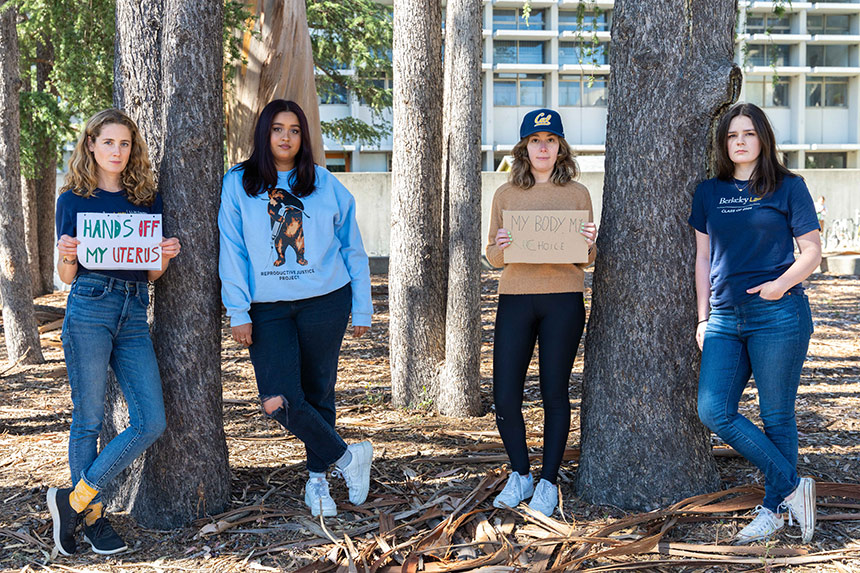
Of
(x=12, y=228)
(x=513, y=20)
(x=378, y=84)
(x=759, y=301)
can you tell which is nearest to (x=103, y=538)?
(x=759, y=301)

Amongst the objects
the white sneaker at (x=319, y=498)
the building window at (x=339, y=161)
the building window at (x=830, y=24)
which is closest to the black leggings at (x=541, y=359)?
the white sneaker at (x=319, y=498)

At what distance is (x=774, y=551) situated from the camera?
3.75m

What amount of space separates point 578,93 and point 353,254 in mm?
36224

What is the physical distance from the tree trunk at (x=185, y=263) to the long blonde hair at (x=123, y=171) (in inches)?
6.9

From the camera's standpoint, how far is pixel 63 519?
385 cm

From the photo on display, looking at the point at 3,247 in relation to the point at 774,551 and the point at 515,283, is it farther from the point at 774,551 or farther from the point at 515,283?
the point at 774,551

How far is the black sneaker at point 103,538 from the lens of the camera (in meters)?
3.92

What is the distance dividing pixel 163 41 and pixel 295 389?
1876 mm

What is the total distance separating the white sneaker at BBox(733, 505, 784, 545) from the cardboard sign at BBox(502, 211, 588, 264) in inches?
58.5

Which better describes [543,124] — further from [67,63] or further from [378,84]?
[378,84]

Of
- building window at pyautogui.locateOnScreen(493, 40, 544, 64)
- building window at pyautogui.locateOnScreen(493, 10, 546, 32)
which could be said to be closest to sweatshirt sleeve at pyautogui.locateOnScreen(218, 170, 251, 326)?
building window at pyautogui.locateOnScreen(493, 40, 544, 64)

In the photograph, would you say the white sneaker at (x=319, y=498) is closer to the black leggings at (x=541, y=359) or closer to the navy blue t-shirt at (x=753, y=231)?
the black leggings at (x=541, y=359)

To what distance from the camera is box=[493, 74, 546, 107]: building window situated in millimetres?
37844

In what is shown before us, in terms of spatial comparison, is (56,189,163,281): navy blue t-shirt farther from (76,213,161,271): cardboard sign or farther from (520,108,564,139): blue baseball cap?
(520,108,564,139): blue baseball cap
